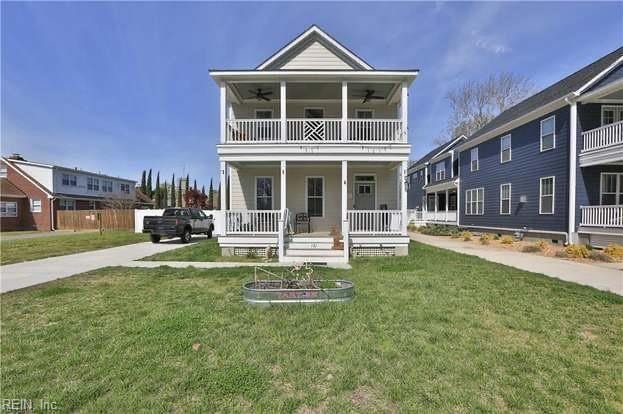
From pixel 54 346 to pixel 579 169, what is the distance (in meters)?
18.0

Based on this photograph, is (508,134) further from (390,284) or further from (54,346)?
(54,346)

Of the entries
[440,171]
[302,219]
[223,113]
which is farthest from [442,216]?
[223,113]

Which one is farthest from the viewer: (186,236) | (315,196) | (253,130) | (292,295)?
(186,236)

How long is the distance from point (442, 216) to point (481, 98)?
54.1ft

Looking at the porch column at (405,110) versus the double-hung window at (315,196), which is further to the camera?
the double-hung window at (315,196)

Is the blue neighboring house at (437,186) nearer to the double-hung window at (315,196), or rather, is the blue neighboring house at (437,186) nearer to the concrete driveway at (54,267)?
the double-hung window at (315,196)

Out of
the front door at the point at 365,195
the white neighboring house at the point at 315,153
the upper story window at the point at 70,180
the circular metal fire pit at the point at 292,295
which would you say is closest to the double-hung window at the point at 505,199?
the white neighboring house at the point at 315,153

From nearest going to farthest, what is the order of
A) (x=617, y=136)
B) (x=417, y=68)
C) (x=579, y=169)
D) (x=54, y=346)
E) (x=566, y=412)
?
(x=566, y=412)
(x=54, y=346)
(x=417, y=68)
(x=617, y=136)
(x=579, y=169)

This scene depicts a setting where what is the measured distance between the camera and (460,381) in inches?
120

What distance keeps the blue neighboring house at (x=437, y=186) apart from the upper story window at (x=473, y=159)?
6.73ft

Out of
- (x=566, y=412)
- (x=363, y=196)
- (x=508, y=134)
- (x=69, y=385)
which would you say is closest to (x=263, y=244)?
(x=363, y=196)

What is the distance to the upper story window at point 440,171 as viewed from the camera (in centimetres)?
2781

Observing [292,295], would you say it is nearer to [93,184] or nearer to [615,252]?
[615,252]

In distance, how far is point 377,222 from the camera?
11312mm
